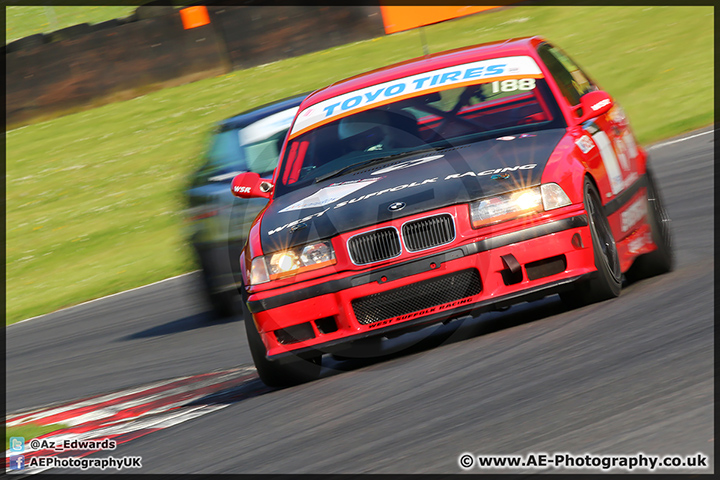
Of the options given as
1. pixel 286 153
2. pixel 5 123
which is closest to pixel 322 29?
pixel 5 123

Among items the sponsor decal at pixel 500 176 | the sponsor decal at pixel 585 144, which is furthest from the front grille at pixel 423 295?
the sponsor decal at pixel 585 144

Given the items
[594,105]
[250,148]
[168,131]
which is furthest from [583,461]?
[168,131]

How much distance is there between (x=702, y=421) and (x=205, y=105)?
20.5m

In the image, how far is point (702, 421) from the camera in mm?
3555

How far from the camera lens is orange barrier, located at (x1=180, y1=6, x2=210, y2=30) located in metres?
23.1

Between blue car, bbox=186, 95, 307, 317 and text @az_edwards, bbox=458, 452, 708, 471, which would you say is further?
blue car, bbox=186, 95, 307, 317

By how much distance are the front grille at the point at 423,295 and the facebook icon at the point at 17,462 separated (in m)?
1.90

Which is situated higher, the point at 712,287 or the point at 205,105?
the point at 712,287

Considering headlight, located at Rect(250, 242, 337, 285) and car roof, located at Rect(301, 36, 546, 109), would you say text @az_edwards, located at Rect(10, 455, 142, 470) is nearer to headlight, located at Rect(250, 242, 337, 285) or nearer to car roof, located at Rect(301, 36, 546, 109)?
headlight, located at Rect(250, 242, 337, 285)

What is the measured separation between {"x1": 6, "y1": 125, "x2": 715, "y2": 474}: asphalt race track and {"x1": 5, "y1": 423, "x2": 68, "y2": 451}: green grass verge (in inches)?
30.1

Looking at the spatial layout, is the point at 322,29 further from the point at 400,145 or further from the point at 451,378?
the point at 451,378

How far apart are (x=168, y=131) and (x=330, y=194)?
56.0 ft

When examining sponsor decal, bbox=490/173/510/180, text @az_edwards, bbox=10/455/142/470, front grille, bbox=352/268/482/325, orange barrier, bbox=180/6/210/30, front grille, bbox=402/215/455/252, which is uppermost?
sponsor decal, bbox=490/173/510/180

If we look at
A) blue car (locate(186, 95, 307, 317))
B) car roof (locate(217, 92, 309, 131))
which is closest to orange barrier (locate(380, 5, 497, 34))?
car roof (locate(217, 92, 309, 131))
